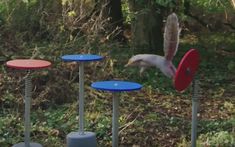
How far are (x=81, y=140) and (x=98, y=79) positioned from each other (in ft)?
7.21

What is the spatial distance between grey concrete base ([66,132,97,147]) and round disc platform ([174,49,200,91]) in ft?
5.27

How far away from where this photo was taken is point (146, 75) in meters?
8.16

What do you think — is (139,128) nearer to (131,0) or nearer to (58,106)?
(58,106)

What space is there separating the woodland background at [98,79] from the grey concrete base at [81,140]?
0.26 metres

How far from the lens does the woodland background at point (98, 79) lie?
5758 mm

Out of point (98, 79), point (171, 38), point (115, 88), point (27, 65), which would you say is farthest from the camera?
point (98, 79)

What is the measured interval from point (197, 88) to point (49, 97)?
2.89 m

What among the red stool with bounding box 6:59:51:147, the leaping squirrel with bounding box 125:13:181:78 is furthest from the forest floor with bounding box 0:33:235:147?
the leaping squirrel with bounding box 125:13:181:78

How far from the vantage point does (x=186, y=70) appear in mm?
3941

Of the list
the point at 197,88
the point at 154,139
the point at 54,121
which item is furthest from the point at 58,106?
the point at 197,88

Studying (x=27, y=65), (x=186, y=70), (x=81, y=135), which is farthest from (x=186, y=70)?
(x=81, y=135)

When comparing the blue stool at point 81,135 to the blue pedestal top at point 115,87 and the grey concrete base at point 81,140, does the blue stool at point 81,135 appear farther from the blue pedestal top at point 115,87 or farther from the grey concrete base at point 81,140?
the blue pedestal top at point 115,87

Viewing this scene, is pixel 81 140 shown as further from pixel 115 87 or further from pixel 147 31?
pixel 147 31

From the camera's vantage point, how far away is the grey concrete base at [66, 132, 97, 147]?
5.25 meters
